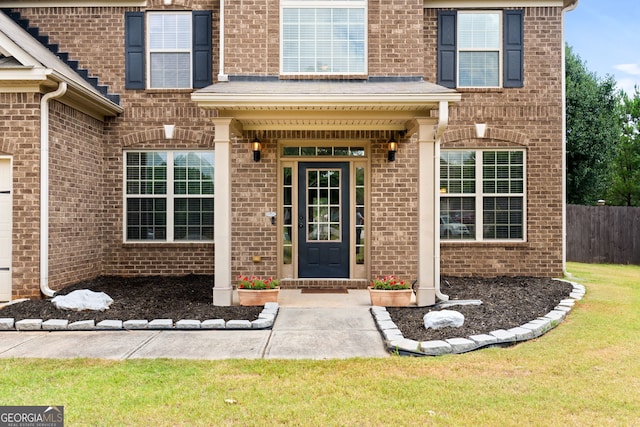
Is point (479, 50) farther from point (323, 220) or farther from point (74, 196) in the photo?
point (74, 196)

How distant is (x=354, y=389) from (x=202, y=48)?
24.2 feet

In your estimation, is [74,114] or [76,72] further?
[76,72]

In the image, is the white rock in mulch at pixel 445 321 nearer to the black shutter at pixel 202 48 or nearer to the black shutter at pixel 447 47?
the black shutter at pixel 447 47

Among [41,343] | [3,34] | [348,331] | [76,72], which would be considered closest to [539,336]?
[348,331]

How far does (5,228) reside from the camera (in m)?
7.05

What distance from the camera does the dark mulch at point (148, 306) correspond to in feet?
19.6

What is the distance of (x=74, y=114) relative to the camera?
788 centimetres

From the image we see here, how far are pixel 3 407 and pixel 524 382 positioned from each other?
396cm

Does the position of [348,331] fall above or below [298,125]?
below

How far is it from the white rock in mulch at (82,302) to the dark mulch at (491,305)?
3852 mm

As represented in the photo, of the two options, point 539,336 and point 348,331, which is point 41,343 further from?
point 539,336

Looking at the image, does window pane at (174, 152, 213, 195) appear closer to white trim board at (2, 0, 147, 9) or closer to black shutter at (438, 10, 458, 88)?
white trim board at (2, 0, 147, 9)

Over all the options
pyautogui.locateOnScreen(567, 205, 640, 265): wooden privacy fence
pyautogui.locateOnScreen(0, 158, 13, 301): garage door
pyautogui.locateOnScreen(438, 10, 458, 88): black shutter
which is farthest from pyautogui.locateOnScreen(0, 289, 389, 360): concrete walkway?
pyautogui.locateOnScreen(567, 205, 640, 265): wooden privacy fence

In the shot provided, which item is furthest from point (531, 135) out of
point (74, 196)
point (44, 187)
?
point (44, 187)
